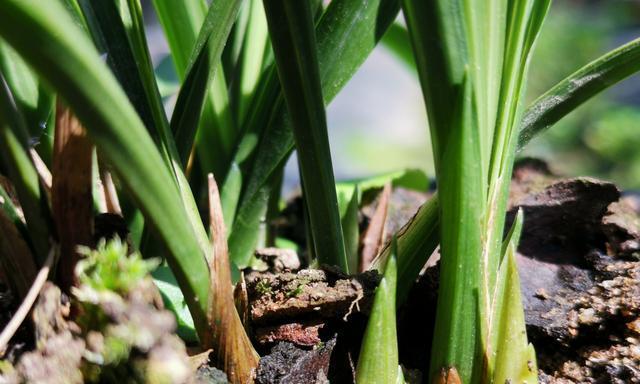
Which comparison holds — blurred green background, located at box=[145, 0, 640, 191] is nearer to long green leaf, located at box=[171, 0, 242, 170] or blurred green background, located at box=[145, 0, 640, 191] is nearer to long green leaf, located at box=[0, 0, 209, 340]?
long green leaf, located at box=[171, 0, 242, 170]

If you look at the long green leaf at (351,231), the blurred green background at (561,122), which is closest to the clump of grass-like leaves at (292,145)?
the long green leaf at (351,231)

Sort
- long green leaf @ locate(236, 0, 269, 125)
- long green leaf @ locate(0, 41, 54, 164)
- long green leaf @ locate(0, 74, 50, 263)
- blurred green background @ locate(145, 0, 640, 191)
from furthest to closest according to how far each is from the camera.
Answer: blurred green background @ locate(145, 0, 640, 191) → long green leaf @ locate(236, 0, 269, 125) → long green leaf @ locate(0, 41, 54, 164) → long green leaf @ locate(0, 74, 50, 263)

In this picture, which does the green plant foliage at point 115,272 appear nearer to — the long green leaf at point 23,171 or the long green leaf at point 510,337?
the long green leaf at point 23,171

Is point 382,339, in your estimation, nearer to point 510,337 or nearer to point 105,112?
point 510,337

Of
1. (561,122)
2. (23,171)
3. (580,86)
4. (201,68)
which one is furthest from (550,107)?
(561,122)

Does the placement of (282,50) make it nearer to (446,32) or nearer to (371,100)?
(446,32)

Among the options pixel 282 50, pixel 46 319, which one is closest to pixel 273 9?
pixel 282 50

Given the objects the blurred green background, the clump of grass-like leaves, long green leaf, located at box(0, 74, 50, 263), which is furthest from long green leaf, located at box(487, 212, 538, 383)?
the blurred green background
